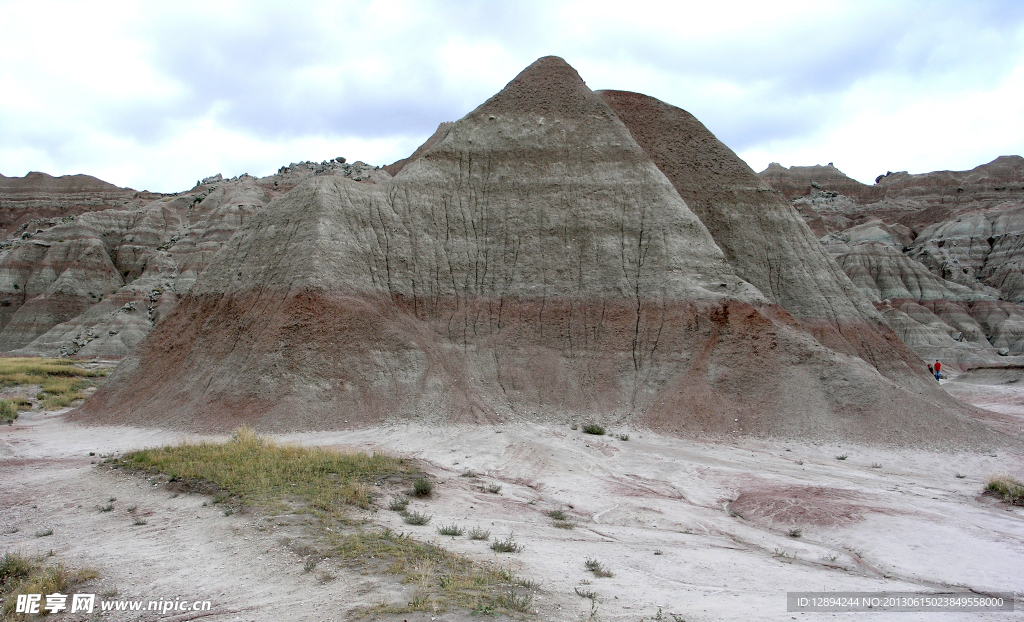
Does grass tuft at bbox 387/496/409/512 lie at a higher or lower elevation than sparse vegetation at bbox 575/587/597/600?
lower

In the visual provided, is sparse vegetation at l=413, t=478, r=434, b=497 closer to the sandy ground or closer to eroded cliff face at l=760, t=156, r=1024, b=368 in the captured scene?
the sandy ground

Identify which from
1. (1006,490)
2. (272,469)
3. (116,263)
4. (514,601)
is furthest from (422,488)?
(116,263)

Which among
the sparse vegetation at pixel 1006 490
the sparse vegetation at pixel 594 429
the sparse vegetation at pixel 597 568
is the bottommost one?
the sparse vegetation at pixel 594 429

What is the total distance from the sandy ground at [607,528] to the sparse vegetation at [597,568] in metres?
0.11

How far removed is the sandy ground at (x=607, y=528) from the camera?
7137mm

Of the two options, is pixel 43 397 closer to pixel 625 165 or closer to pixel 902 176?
pixel 625 165

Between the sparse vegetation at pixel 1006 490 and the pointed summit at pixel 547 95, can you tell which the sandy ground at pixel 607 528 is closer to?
the sparse vegetation at pixel 1006 490

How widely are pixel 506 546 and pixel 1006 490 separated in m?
11.4

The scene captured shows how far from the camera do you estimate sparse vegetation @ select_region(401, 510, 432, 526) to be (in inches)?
392

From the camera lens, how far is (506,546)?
891 cm

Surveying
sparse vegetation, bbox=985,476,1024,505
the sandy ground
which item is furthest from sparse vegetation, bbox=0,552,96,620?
sparse vegetation, bbox=985,476,1024,505

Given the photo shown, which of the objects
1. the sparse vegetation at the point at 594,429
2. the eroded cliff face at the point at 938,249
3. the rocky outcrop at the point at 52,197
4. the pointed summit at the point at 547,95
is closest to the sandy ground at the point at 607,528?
the sparse vegetation at the point at 594,429

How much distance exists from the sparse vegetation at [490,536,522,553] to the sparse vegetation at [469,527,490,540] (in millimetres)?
221

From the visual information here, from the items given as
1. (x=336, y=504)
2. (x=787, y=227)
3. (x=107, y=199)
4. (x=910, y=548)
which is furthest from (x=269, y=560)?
(x=107, y=199)
